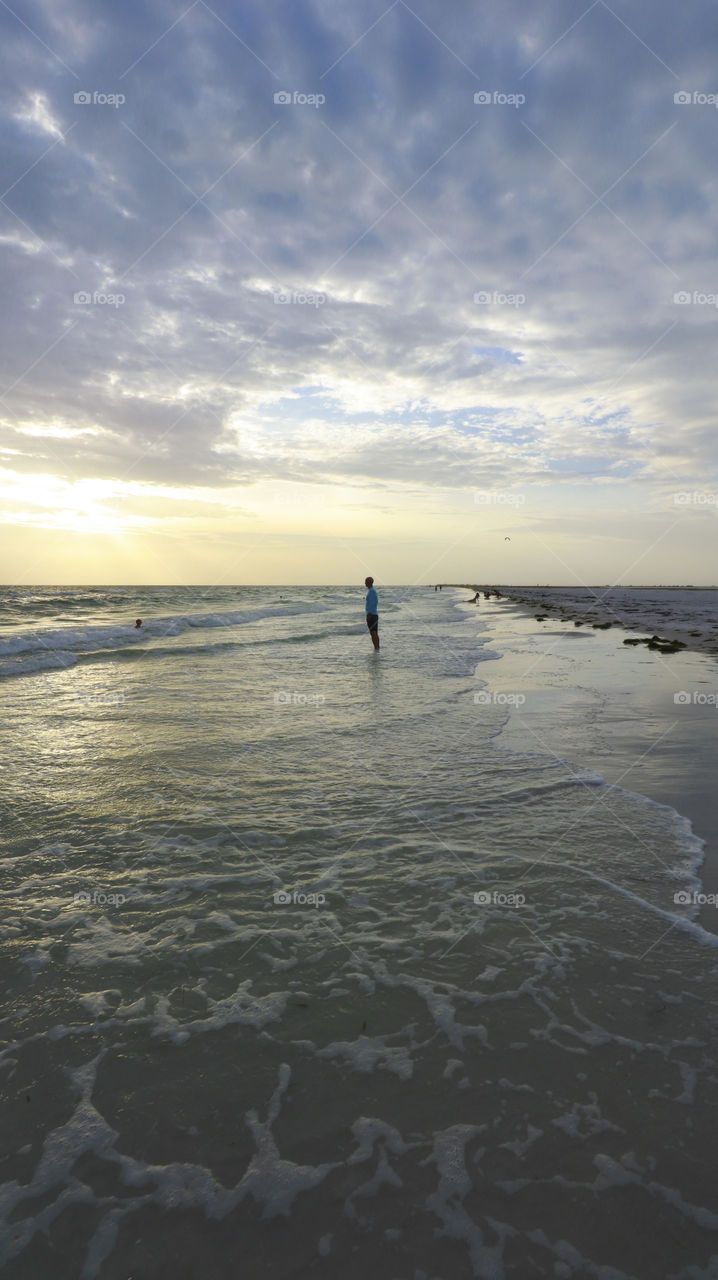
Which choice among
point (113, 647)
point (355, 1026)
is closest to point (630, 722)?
point (355, 1026)

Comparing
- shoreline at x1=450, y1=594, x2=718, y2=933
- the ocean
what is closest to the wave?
shoreline at x1=450, y1=594, x2=718, y2=933

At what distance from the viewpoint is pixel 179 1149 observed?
310cm

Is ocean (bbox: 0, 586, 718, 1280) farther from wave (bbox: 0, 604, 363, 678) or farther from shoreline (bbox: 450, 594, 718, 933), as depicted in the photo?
wave (bbox: 0, 604, 363, 678)

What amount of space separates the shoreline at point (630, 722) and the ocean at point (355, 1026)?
34 cm

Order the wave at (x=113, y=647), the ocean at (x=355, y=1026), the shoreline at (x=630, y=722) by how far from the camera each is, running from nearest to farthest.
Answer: the ocean at (x=355, y=1026) < the shoreline at (x=630, y=722) < the wave at (x=113, y=647)

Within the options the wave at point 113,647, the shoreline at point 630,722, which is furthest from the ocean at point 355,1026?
the wave at point 113,647

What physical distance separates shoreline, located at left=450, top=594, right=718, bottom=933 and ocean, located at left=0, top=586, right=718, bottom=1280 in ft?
1.13

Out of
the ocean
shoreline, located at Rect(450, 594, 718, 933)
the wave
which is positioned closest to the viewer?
the ocean

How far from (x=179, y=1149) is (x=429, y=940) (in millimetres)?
2280

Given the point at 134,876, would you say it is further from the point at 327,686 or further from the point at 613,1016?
the point at 327,686

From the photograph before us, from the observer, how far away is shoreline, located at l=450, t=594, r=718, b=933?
7.84 metres

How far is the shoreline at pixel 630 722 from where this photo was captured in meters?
7.84

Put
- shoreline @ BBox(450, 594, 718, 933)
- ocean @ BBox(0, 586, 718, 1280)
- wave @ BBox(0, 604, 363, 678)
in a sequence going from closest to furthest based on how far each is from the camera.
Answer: ocean @ BBox(0, 586, 718, 1280), shoreline @ BBox(450, 594, 718, 933), wave @ BBox(0, 604, 363, 678)

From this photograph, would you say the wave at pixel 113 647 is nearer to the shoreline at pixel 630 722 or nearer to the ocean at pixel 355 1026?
the shoreline at pixel 630 722
